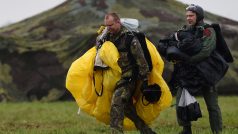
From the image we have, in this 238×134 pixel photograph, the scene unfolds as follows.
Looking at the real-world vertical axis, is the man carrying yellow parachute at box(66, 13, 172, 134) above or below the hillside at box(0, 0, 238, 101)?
above

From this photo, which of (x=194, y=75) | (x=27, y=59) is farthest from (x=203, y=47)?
(x=27, y=59)

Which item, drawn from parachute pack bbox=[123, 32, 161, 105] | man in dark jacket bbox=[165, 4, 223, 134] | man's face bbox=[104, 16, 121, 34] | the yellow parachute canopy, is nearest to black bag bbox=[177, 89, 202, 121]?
man in dark jacket bbox=[165, 4, 223, 134]

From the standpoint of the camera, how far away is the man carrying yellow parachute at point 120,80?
890cm

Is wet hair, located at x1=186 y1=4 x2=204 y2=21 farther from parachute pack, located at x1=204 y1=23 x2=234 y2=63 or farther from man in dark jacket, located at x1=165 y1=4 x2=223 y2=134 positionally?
parachute pack, located at x1=204 y1=23 x2=234 y2=63

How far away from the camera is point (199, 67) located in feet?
30.7

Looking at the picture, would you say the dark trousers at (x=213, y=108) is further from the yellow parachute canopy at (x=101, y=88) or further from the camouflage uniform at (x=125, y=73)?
the camouflage uniform at (x=125, y=73)

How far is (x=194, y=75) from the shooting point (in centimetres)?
941

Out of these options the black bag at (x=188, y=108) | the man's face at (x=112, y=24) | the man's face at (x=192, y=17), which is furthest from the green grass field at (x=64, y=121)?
the man's face at (x=112, y=24)

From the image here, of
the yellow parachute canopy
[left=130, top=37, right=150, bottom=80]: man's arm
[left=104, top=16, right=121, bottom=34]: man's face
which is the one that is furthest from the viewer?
the yellow parachute canopy

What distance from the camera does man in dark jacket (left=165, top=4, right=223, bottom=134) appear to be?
30.7 ft

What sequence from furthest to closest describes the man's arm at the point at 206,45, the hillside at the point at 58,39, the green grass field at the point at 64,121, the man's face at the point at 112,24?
the hillside at the point at 58,39
the green grass field at the point at 64,121
the man's arm at the point at 206,45
the man's face at the point at 112,24

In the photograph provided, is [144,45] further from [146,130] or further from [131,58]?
[146,130]

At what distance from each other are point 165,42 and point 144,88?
1023 mm

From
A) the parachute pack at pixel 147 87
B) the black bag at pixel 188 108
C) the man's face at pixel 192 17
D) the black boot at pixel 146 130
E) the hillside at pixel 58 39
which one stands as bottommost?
the hillside at pixel 58 39
